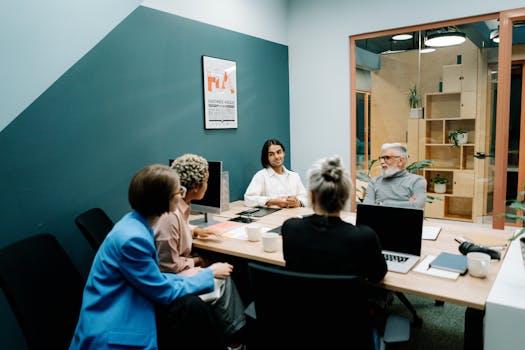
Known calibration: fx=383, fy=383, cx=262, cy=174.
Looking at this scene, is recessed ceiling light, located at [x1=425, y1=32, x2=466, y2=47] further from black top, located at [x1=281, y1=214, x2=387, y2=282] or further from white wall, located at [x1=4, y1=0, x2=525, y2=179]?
black top, located at [x1=281, y1=214, x2=387, y2=282]

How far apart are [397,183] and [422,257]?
3.41ft

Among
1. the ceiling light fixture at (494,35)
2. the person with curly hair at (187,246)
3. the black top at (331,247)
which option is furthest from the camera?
the ceiling light fixture at (494,35)

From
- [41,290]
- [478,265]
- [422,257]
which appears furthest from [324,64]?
[41,290]

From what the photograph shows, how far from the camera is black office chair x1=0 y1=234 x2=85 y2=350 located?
1.37 metres

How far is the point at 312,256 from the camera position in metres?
1.54

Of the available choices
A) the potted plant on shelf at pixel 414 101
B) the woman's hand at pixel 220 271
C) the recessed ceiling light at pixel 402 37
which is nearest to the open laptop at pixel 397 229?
the woman's hand at pixel 220 271

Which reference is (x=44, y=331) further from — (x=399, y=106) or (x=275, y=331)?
(x=399, y=106)

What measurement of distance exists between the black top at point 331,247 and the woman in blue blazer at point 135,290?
452mm

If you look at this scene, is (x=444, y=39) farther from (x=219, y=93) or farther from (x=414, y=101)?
(x=219, y=93)

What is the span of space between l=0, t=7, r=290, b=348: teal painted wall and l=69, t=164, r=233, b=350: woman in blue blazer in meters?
1.06

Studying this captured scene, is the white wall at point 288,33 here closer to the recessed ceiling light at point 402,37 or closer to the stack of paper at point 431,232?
the recessed ceiling light at point 402,37

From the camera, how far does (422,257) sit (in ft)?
6.49

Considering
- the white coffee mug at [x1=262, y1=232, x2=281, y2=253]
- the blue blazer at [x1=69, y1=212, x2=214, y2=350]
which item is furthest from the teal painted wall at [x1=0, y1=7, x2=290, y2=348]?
A: the white coffee mug at [x1=262, y1=232, x2=281, y2=253]

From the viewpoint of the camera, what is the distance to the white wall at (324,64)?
393cm
